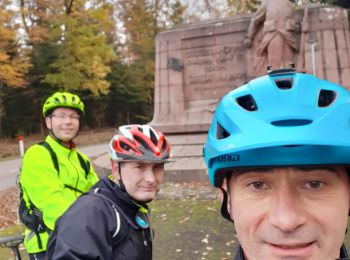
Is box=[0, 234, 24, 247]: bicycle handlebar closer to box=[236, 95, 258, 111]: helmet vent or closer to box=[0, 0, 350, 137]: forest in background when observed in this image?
box=[236, 95, 258, 111]: helmet vent

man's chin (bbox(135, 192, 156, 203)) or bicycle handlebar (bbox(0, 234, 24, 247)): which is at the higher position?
Result: man's chin (bbox(135, 192, 156, 203))

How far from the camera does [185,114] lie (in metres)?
12.5

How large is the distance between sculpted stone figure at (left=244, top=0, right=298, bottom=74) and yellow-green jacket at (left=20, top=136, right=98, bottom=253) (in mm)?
9435

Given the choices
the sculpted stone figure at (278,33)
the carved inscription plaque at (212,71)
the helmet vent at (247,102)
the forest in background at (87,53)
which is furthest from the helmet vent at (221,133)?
the forest in background at (87,53)

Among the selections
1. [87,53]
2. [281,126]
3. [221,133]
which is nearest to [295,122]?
[281,126]

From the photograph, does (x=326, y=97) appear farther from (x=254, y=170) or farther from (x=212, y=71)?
(x=212, y=71)

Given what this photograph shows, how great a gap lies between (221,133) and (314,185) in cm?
38

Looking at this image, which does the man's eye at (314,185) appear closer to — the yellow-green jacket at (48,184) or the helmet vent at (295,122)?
the helmet vent at (295,122)

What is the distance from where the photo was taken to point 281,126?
1306 mm

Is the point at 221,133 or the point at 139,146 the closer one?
the point at 221,133

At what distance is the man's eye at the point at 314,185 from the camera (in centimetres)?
130

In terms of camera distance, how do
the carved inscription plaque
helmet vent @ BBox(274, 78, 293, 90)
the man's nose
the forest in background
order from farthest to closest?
the forest in background, the carved inscription plaque, helmet vent @ BBox(274, 78, 293, 90), the man's nose

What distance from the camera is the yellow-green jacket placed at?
2621mm

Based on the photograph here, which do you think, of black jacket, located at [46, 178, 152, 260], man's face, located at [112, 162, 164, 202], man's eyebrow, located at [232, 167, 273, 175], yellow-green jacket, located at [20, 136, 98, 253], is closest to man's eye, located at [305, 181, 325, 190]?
man's eyebrow, located at [232, 167, 273, 175]
